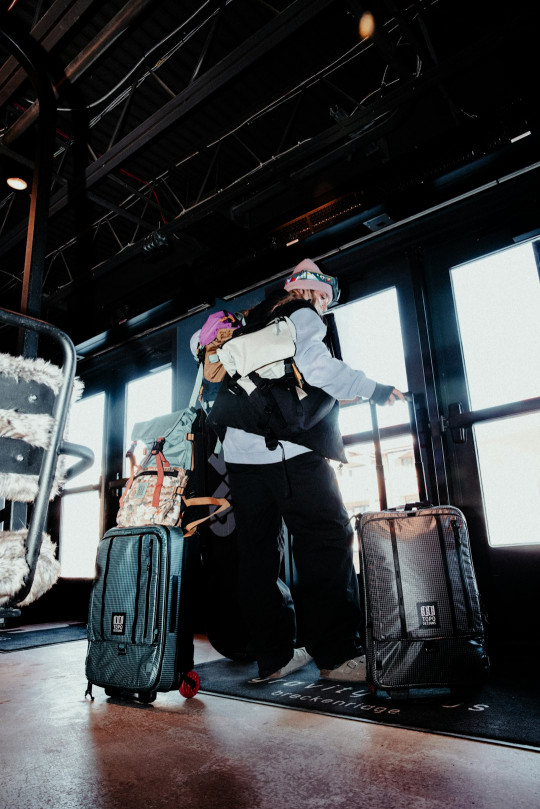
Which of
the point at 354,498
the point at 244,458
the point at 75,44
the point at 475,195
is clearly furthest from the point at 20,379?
the point at 75,44

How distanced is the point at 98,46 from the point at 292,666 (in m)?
3.65

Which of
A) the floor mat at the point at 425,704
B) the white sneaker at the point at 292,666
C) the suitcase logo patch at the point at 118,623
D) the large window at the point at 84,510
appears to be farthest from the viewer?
the large window at the point at 84,510

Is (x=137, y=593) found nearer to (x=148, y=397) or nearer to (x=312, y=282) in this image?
(x=312, y=282)

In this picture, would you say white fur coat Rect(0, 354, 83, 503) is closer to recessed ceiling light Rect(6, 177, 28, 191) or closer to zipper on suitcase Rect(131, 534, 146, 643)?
zipper on suitcase Rect(131, 534, 146, 643)

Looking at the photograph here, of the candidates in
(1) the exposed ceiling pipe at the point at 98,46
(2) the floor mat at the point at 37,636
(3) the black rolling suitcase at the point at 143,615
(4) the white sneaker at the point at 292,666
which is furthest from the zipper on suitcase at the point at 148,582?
(1) the exposed ceiling pipe at the point at 98,46

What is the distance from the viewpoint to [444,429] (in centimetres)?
317

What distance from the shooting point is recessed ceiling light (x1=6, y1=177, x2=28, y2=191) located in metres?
3.96

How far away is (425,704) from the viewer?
184 centimetres

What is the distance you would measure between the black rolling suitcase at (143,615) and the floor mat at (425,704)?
0.31 meters

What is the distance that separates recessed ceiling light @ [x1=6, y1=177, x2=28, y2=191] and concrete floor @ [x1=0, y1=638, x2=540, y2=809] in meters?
3.73

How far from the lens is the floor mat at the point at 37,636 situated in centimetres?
377

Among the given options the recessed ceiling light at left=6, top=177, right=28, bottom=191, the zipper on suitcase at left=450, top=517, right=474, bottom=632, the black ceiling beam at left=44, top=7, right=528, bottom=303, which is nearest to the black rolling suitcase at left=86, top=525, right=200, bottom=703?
the zipper on suitcase at left=450, top=517, right=474, bottom=632

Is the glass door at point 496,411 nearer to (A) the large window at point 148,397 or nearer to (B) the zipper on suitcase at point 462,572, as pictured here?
(B) the zipper on suitcase at point 462,572

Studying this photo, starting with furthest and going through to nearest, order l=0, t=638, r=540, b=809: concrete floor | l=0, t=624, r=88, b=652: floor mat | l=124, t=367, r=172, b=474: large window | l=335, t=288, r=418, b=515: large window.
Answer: l=124, t=367, r=172, b=474: large window → l=0, t=624, r=88, b=652: floor mat → l=335, t=288, r=418, b=515: large window → l=0, t=638, r=540, b=809: concrete floor
